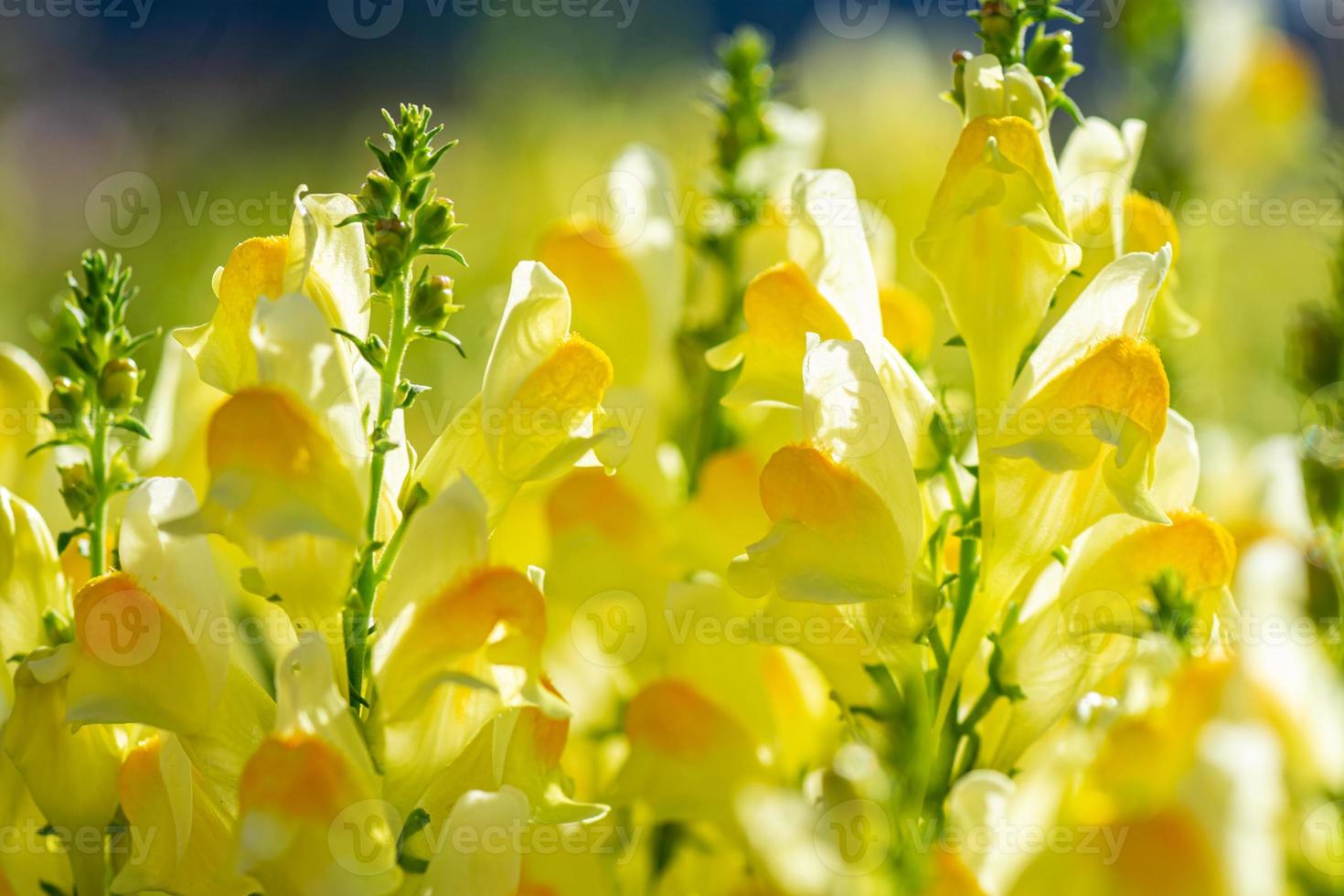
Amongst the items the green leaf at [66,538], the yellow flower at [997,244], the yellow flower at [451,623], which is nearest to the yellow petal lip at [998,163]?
the yellow flower at [997,244]

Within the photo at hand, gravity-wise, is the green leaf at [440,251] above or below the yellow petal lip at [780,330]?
above

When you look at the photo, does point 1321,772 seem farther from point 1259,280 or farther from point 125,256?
point 125,256

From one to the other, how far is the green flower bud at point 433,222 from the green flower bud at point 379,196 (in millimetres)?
15

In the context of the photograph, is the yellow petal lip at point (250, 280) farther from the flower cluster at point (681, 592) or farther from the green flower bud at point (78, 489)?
the green flower bud at point (78, 489)

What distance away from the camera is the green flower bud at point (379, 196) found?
725 mm

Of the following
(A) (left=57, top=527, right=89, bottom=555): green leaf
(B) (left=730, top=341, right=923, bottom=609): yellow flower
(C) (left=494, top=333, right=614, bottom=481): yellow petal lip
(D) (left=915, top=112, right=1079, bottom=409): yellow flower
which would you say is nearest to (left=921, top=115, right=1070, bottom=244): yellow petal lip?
(D) (left=915, top=112, right=1079, bottom=409): yellow flower

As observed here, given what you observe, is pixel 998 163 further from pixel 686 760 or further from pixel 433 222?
pixel 686 760

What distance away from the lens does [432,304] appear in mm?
736

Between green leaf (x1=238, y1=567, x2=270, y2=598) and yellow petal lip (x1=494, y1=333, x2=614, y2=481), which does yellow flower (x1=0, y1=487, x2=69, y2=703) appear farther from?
yellow petal lip (x1=494, y1=333, x2=614, y2=481)

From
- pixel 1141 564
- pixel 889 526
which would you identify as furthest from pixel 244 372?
pixel 1141 564

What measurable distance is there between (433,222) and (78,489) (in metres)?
0.27

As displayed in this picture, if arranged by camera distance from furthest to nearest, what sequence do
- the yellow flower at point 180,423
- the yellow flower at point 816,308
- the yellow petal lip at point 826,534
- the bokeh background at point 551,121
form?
1. the bokeh background at point 551,121
2. the yellow flower at point 180,423
3. the yellow flower at point 816,308
4. the yellow petal lip at point 826,534

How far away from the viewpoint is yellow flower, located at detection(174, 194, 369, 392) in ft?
2.54

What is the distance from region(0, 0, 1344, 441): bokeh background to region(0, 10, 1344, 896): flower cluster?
272mm
